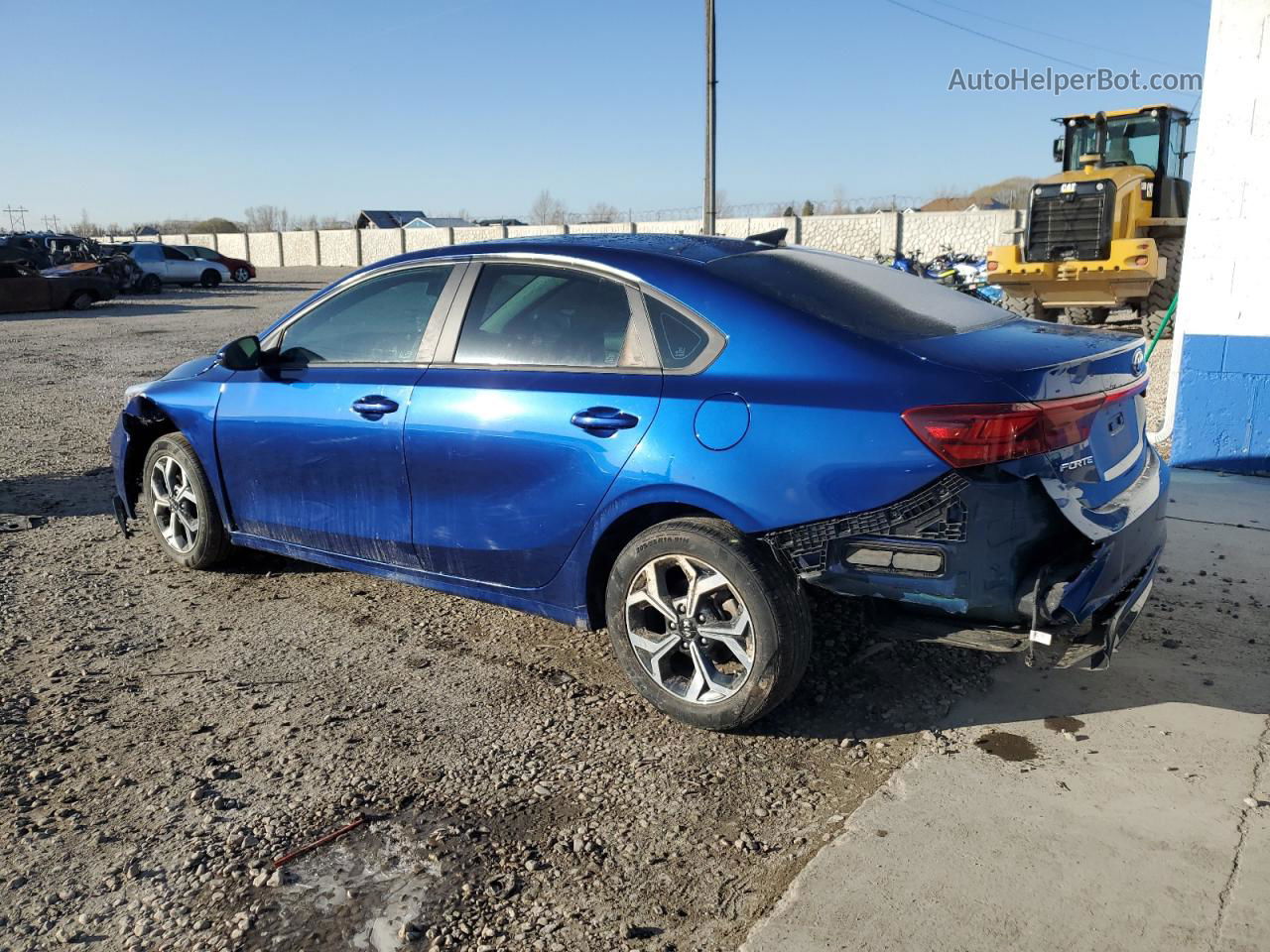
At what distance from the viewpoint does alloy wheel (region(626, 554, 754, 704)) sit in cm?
341

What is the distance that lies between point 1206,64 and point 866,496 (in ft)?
17.4

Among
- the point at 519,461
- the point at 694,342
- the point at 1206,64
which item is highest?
the point at 1206,64

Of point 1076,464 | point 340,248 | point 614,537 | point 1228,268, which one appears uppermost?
point 340,248

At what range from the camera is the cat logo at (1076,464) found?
3.17 metres

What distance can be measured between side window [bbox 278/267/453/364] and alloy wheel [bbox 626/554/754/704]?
A: 1.47 meters

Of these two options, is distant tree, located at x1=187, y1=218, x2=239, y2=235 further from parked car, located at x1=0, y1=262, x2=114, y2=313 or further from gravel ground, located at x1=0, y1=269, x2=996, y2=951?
gravel ground, located at x1=0, y1=269, x2=996, y2=951

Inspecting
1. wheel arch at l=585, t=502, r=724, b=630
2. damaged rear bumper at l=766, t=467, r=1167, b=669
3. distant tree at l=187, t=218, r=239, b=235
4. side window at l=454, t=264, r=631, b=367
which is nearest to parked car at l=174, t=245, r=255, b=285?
side window at l=454, t=264, r=631, b=367

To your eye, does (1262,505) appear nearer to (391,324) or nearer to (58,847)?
(391,324)

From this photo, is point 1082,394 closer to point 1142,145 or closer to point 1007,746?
point 1007,746

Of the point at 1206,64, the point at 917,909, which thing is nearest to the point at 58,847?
the point at 917,909

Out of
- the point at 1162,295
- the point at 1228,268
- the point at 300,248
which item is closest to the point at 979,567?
the point at 1228,268

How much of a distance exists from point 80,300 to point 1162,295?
22.6 meters

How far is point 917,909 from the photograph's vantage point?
2625 millimetres

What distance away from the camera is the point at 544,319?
396 cm
